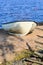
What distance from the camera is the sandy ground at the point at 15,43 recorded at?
15.0ft

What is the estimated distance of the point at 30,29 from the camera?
5.76m

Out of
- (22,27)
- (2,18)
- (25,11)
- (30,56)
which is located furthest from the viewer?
(25,11)

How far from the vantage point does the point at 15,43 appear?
500cm

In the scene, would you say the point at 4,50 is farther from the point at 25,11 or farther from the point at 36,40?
the point at 25,11

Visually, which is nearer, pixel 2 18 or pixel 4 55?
pixel 4 55

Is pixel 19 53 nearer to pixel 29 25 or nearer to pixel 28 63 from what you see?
pixel 28 63

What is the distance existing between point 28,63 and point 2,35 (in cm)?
148

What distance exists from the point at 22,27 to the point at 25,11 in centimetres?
326

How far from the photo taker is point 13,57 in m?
4.43

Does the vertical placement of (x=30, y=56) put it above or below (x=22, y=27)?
below

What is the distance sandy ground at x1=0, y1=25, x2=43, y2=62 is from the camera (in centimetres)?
458

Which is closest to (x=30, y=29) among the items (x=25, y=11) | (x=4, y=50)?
(x=4, y=50)

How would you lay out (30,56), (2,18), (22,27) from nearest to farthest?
(30,56)
(22,27)
(2,18)

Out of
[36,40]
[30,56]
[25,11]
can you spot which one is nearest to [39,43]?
[36,40]
